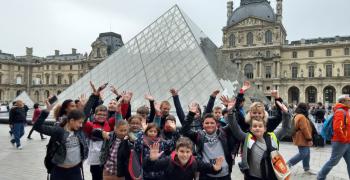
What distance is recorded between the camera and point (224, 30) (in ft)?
168

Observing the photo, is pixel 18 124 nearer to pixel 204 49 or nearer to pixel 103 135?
pixel 103 135

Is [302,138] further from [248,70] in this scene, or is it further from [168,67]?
[248,70]

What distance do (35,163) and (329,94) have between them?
4694cm

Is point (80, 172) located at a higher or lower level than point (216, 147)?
lower

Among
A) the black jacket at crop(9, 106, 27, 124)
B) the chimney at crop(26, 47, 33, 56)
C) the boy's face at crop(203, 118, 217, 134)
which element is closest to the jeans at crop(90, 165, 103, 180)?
the boy's face at crop(203, 118, 217, 134)

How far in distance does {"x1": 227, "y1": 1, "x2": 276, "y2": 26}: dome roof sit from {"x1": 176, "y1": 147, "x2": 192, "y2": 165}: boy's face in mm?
48828

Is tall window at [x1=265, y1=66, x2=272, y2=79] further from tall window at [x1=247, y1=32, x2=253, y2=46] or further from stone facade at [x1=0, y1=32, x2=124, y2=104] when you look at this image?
stone facade at [x1=0, y1=32, x2=124, y2=104]

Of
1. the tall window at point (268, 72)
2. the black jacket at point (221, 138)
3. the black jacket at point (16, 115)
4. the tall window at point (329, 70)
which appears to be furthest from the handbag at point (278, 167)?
the tall window at point (329, 70)

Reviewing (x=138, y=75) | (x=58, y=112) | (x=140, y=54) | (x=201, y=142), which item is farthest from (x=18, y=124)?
(x=140, y=54)

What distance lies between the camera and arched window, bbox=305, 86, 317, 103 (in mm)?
47438

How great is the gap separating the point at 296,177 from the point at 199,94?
8354mm

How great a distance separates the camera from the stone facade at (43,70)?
63.1m

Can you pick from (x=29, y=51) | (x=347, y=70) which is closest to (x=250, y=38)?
(x=347, y=70)

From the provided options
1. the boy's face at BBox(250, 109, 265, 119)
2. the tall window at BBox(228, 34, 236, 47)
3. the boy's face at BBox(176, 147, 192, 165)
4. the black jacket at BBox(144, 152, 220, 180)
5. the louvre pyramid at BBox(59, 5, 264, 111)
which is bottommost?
the black jacket at BBox(144, 152, 220, 180)
